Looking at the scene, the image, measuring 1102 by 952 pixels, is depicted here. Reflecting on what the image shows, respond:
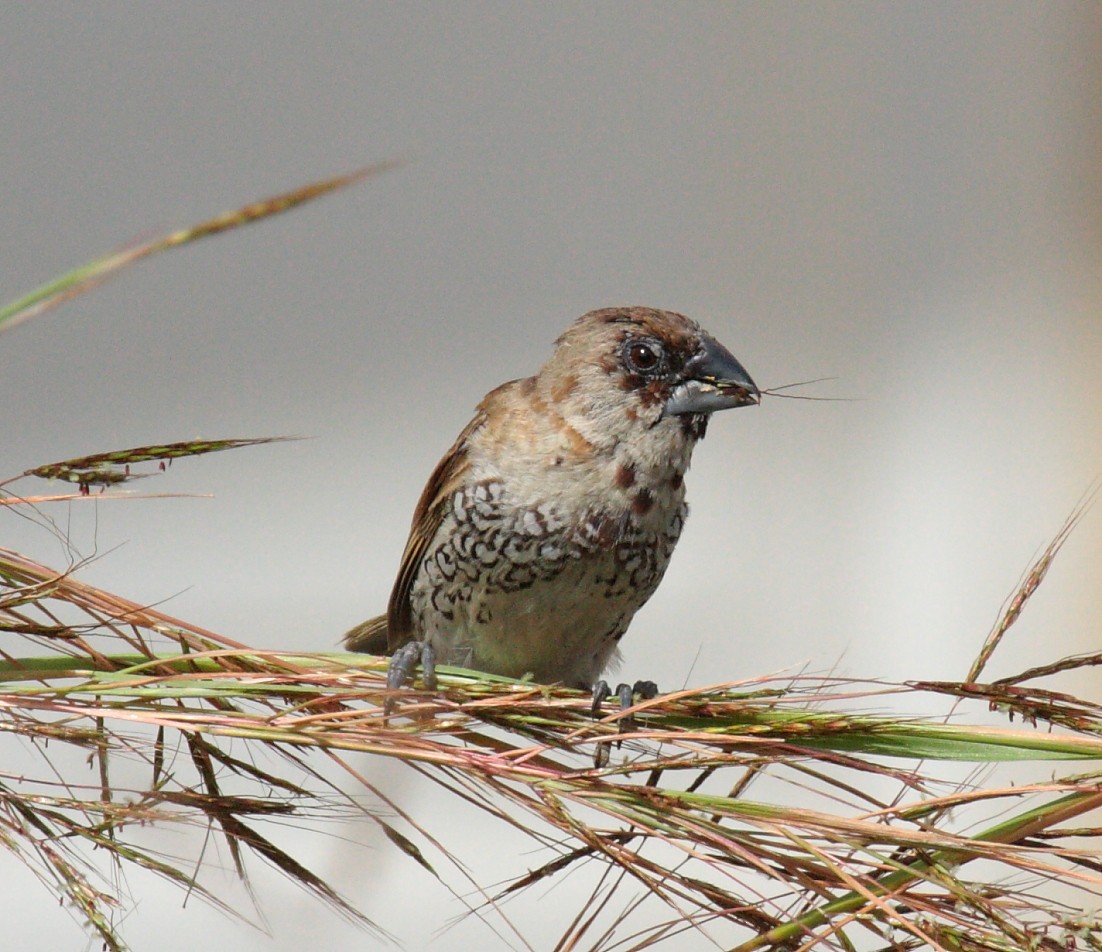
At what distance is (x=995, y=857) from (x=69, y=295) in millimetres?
611

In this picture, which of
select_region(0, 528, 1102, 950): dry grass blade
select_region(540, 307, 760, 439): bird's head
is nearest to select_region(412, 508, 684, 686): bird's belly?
select_region(540, 307, 760, 439): bird's head

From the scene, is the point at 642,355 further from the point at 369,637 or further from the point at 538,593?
the point at 369,637

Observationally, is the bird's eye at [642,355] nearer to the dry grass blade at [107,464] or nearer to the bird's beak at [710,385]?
the bird's beak at [710,385]

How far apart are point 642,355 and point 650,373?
27mm

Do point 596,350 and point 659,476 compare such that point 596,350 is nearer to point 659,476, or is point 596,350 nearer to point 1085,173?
point 659,476

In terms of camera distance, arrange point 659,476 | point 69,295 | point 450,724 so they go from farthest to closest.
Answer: point 659,476 → point 450,724 → point 69,295

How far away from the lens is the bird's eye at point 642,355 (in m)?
1.72

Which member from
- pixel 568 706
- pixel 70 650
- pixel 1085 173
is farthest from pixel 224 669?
pixel 1085 173

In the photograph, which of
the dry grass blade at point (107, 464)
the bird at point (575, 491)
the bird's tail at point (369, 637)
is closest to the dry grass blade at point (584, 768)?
the dry grass blade at point (107, 464)

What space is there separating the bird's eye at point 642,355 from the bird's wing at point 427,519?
1.03 feet

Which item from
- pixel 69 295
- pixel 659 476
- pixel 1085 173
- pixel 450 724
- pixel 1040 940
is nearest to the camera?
pixel 69 295

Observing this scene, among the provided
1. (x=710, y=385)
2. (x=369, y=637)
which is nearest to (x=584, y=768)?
(x=710, y=385)

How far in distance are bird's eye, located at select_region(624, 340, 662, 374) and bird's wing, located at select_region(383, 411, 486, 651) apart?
31cm

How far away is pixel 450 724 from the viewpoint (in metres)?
0.87
